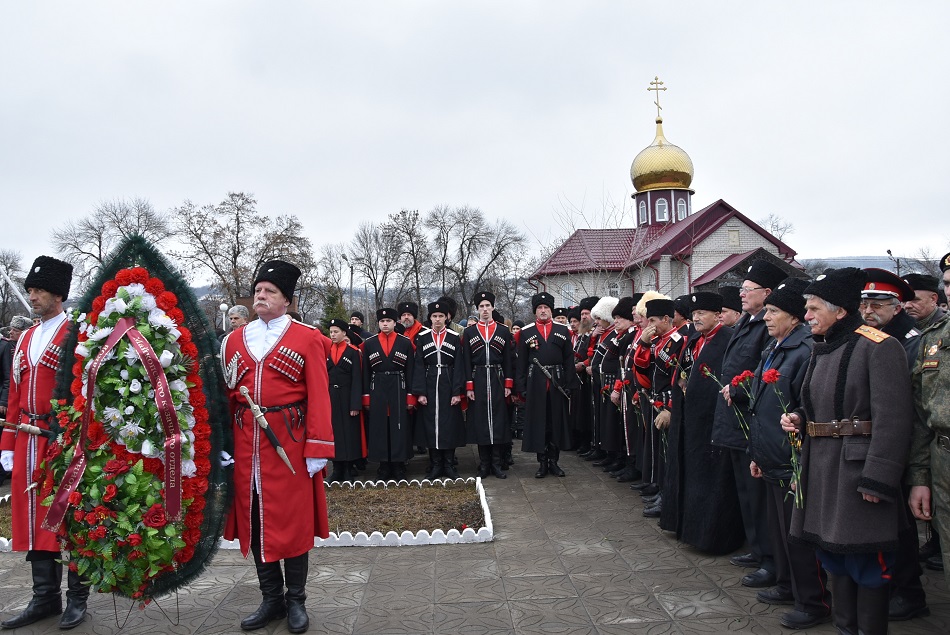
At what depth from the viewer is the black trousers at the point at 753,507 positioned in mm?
4832

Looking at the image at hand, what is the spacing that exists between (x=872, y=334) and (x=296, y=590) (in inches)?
138

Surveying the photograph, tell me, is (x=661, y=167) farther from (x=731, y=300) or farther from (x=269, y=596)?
(x=269, y=596)

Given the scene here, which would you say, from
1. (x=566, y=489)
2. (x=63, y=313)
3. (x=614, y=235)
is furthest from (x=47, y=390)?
(x=614, y=235)

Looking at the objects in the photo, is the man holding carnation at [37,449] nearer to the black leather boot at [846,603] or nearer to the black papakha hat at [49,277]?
the black papakha hat at [49,277]

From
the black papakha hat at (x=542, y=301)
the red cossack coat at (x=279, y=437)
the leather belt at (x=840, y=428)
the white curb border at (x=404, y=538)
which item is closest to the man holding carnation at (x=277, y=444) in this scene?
the red cossack coat at (x=279, y=437)

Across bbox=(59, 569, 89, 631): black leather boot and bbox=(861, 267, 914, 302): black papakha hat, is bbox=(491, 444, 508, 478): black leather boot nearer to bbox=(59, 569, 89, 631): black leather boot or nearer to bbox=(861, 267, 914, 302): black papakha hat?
bbox=(59, 569, 89, 631): black leather boot

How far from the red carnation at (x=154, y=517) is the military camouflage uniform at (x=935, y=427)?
384cm

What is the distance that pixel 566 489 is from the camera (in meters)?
7.85

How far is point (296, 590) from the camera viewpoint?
4.21 metres

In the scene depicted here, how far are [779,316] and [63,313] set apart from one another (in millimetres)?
4583

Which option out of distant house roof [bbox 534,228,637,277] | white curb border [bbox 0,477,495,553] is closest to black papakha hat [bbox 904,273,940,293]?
white curb border [bbox 0,477,495,553]

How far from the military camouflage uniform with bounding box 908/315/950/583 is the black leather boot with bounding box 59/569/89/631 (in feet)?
15.5

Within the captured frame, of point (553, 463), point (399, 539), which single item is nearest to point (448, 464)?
point (553, 463)

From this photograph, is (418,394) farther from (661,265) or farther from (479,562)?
(661,265)
